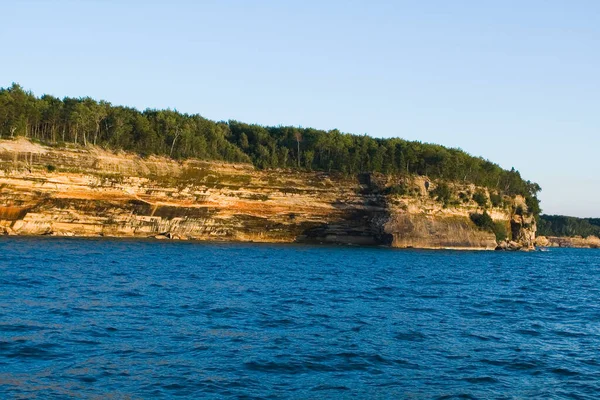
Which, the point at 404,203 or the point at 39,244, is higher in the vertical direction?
the point at 404,203

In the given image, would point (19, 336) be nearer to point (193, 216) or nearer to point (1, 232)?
point (1, 232)

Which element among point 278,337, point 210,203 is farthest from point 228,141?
point 278,337

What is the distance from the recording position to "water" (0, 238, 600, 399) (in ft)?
53.1

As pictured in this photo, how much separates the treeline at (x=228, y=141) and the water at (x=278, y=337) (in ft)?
151

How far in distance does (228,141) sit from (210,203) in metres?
21.0

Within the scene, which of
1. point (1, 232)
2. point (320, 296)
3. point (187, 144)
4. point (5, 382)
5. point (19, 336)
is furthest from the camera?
point (187, 144)

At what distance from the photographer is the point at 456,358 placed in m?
20.0

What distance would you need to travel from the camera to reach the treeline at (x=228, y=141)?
83188mm

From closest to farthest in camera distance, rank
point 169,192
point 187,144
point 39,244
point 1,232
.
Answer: point 39,244 → point 1,232 → point 169,192 → point 187,144

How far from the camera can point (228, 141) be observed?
339 ft

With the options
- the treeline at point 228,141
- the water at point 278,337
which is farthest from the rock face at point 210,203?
the water at point 278,337

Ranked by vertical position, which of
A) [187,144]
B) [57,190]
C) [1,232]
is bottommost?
[1,232]

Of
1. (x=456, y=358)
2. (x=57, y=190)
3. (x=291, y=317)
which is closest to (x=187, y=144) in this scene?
(x=57, y=190)

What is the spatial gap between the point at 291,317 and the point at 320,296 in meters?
7.46
